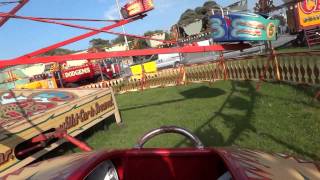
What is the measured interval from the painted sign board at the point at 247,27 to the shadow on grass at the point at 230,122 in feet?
6.26

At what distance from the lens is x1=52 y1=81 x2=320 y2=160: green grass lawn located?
19.5 feet

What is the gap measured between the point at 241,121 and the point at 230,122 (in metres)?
0.22

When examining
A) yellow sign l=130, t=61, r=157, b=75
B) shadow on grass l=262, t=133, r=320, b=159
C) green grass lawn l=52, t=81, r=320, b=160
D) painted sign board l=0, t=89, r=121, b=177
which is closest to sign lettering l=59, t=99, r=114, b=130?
painted sign board l=0, t=89, r=121, b=177

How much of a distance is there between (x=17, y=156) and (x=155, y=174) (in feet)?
13.1

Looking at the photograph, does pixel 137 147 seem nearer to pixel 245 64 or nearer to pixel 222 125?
pixel 222 125

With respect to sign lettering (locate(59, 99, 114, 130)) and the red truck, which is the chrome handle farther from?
the red truck

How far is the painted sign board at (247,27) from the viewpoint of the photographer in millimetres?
4988

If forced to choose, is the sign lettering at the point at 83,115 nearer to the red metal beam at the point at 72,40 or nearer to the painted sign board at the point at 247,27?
the red metal beam at the point at 72,40

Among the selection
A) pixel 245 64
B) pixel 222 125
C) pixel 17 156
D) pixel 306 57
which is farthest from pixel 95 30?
pixel 245 64

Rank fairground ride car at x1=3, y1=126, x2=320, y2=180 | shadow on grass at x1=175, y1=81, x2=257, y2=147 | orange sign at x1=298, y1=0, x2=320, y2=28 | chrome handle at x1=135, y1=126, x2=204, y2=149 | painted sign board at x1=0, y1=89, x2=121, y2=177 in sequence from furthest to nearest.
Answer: orange sign at x1=298, y1=0, x2=320, y2=28 → shadow on grass at x1=175, y1=81, x2=257, y2=147 → painted sign board at x1=0, y1=89, x2=121, y2=177 → chrome handle at x1=135, y1=126, x2=204, y2=149 → fairground ride car at x1=3, y1=126, x2=320, y2=180

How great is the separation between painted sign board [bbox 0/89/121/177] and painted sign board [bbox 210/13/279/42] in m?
3.77

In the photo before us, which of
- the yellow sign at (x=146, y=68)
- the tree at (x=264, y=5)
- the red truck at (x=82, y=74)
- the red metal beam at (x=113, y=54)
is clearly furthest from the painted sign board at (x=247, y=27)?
the red truck at (x=82, y=74)

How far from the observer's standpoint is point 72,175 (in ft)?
7.46

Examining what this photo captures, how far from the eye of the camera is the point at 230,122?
7.50 meters
